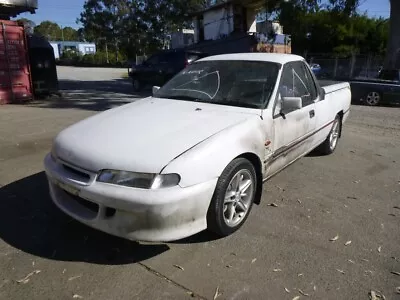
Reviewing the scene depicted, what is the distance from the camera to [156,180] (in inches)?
108

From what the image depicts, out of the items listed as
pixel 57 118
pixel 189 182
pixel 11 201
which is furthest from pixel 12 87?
pixel 189 182

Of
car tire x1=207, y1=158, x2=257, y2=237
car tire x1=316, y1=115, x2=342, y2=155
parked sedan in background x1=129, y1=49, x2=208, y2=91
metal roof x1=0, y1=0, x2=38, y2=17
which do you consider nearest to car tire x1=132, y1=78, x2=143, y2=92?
parked sedan in background x1=129, y1=49, x2=208, y2=91

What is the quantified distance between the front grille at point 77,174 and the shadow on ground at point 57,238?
0.62 meters

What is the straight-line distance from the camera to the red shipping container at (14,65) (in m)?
10.9

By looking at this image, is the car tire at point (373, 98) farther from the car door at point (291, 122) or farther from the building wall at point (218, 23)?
the building wall at point (218, 23)

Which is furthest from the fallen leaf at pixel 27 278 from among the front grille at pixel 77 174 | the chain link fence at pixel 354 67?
the chain link fence at pixel 354 67

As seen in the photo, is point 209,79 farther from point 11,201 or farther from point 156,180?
point 11,201

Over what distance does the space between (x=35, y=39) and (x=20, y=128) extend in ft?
18.9

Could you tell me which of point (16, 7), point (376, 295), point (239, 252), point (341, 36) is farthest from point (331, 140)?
point (341, 36)

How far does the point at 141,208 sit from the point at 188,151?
566mm

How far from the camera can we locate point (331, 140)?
5.95m

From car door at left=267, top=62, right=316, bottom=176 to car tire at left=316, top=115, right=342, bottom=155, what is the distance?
107cm

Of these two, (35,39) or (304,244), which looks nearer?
(304,244)

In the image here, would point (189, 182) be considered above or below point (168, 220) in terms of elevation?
above
